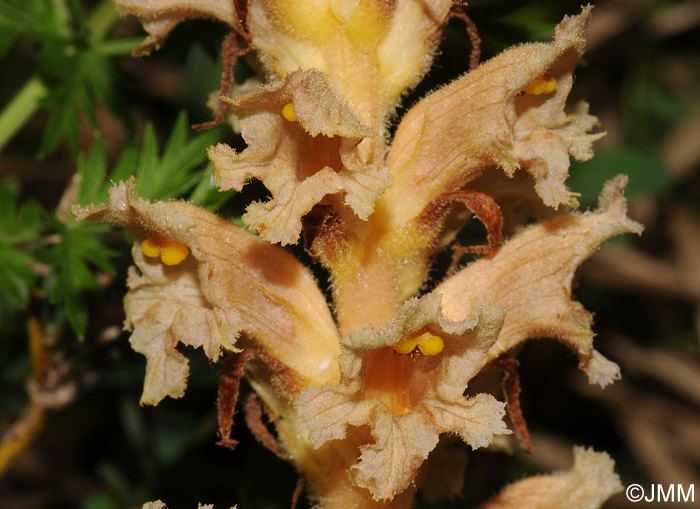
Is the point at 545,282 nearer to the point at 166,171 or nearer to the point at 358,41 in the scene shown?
the point at 358,41

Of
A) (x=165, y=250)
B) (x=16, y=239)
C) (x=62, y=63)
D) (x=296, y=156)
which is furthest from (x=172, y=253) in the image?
(x=62, y=63)

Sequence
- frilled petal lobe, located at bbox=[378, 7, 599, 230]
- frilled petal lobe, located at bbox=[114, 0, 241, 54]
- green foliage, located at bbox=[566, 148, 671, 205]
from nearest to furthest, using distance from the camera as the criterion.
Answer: frilled petal lobe, located at bbox=[378, 7, 599, 230] < frilled petal lobe, located at bbox=[114, 0, 241, 54] < green foliage, located at bbox=[566, 148, 671, 205]

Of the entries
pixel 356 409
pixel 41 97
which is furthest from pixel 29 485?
pixel 356 409

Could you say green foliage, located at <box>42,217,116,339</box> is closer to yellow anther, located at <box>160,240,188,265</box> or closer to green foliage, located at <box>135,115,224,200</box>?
green foliage, located at <box>135,115,224,200</box>

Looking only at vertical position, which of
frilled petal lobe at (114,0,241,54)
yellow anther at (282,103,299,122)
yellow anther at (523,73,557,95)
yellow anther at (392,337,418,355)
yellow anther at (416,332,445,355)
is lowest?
yellow anther at (392,337,418,355)

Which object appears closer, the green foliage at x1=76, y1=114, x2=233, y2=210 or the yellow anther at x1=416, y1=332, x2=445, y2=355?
the yellow anther at x1=416, y1=332, x2=445, y2=355

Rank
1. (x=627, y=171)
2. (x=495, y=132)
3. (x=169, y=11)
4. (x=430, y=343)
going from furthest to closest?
(x=627, y=171)
(x=169, y=11)
(x=495, y=132)
(x=430, y=343)

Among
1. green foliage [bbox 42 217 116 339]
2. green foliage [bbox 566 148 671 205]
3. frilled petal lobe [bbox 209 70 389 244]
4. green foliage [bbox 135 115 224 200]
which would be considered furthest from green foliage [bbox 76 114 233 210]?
green foliage [bbox 566 148 671 205]

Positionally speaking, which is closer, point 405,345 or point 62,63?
point 405,345

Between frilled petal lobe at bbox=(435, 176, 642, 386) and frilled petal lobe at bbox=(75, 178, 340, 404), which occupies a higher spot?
frilled petal lobe at bbox=(435, 176, 642, 386)
